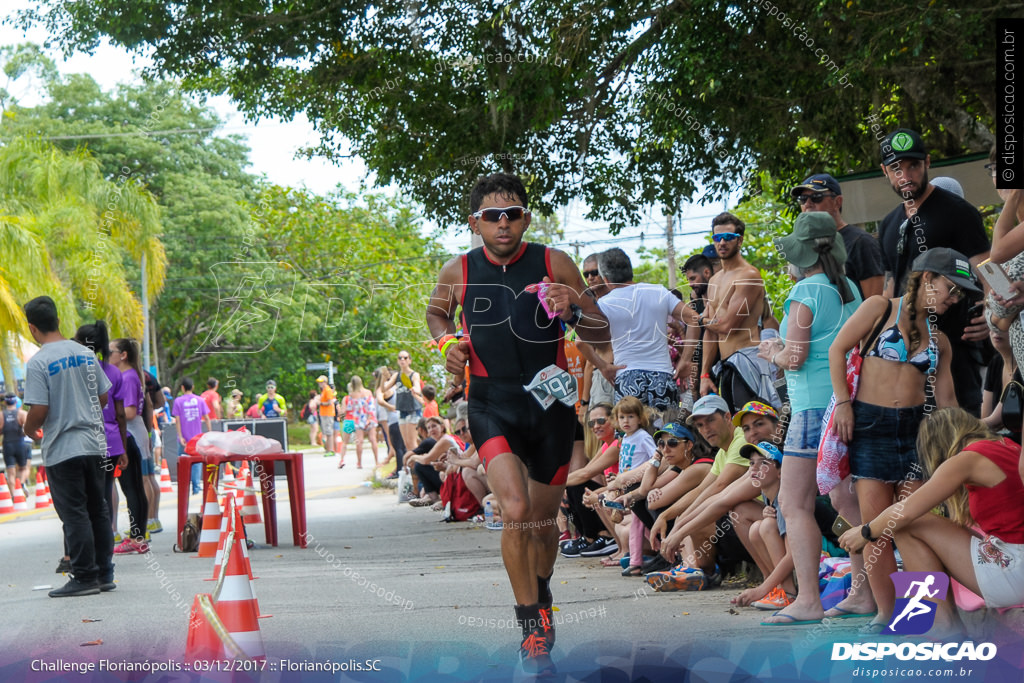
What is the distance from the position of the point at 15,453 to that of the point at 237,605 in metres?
16.8

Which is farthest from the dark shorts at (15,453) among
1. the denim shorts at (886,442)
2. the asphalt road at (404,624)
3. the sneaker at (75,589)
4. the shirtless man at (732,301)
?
the denim shorts at (886,442)

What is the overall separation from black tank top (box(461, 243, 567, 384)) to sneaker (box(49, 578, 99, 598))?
14.2 ft

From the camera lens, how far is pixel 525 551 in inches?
215

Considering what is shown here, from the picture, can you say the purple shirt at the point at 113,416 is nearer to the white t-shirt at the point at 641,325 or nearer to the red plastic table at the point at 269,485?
the red plastic table at the point at 269,485

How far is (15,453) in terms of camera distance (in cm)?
2064

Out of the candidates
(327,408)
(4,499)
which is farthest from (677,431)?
(327,408)

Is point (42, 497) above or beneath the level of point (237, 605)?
beneath

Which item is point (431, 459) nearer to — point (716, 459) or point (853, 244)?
point (716, 459)

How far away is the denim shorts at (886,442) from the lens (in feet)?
18.9

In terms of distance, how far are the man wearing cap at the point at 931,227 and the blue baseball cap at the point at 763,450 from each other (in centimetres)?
117

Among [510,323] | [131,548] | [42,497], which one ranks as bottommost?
[42,497]

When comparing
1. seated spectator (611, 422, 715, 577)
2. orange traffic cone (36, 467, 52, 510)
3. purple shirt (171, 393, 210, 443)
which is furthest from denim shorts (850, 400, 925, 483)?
orange traffic cone (36, 467, 52, 510)

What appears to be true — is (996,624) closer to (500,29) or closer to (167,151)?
(500,29)

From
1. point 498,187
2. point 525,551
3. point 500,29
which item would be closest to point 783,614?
point 525,551
